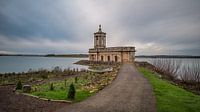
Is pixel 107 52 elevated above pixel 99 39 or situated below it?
below

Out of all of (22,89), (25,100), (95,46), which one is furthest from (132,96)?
(95,46)

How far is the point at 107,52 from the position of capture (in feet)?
193

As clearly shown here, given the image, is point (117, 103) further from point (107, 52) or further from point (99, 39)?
point (99, 39)

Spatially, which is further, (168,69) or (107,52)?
(107,52)

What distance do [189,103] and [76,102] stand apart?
6.56 metres

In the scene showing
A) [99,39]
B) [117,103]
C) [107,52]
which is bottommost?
[117,103]

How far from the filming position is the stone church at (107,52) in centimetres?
5472

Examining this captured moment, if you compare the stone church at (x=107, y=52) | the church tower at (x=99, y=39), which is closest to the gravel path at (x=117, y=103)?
the stone church at (x=107, y=52)

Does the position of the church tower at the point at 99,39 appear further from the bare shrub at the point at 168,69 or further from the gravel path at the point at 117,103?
the gravel path at the point at 117,103

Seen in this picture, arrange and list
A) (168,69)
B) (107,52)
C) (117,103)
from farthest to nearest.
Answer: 1. (107,52)
2. (168,69)
3. (117,103)

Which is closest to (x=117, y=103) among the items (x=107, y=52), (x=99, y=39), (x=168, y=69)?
(x=168, y=69)

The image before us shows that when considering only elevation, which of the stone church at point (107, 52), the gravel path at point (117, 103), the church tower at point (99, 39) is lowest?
the gravel path at point (117, 103)

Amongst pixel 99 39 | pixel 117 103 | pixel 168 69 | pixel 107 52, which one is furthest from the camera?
pixel 99 39

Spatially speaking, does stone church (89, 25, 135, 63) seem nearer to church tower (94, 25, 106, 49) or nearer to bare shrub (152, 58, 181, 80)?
church tower (94, 25, 106, 49)
